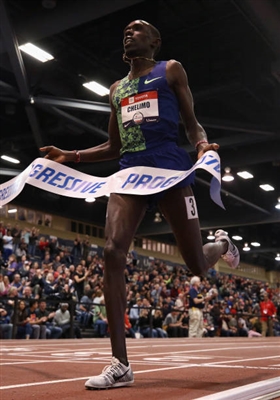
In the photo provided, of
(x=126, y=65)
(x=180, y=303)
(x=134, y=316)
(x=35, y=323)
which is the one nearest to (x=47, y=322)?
(x=35, y=323)

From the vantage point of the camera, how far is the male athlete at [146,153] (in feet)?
9.05

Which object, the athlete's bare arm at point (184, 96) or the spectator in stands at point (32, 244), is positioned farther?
the spectator in stands at point (32, 244)

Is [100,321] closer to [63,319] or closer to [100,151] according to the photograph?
[63,319]

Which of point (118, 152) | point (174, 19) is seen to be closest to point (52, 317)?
point (174, 19)

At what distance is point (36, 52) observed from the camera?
37.1ft

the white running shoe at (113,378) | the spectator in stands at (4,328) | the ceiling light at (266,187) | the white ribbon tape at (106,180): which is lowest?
the white running shoe at (113,378)

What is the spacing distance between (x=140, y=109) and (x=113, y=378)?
4.72 feet

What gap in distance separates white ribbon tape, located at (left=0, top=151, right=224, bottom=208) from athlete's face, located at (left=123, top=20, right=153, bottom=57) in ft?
2.30

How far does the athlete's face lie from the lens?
3.09 metres

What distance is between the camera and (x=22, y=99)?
12398 millimetres

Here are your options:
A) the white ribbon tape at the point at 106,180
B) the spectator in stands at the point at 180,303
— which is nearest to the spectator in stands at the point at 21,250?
the spectator in stands at the point at 180,303

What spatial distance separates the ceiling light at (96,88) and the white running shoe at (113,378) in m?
10.5

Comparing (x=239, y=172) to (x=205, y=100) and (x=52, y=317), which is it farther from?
(x=52, y=317)

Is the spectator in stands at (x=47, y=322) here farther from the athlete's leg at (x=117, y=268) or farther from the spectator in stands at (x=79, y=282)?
the athlete's leg at (x=117, y=268)
